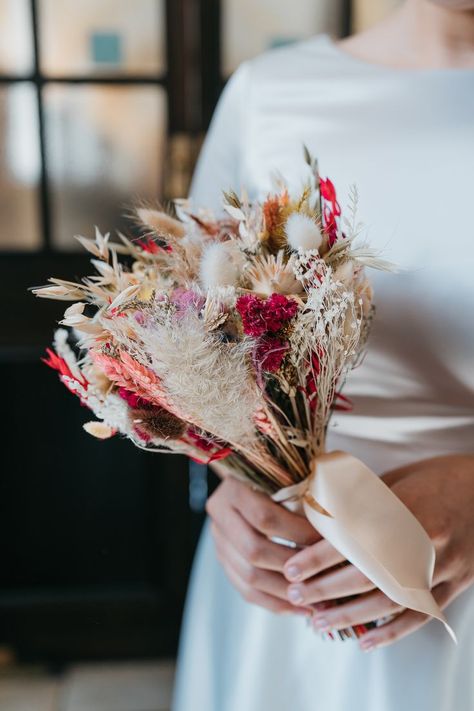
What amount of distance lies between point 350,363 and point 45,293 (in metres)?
0.28

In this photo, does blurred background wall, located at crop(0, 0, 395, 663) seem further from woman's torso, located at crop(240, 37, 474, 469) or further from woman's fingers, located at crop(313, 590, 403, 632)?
woman's fingers, located at crop(313, 590, 403, 632)

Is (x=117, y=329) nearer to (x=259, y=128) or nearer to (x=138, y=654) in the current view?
(x=259, y=128)

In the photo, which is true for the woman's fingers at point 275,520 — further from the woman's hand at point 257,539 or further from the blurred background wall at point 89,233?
the blurred background wall at point 89,233

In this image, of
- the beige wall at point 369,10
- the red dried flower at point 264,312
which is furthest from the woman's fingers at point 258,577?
the beige wall at point 369,10

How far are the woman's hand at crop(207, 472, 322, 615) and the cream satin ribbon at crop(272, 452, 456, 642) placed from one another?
0.17 ft

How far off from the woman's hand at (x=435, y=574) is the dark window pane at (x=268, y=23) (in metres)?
1.30

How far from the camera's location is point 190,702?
1025 millimetres

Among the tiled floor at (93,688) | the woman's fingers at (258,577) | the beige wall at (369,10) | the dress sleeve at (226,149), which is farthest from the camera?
the tiled floor at (93,688)

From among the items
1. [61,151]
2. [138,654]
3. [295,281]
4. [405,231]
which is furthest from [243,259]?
[138,654]

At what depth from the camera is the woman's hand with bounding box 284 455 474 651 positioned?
711 millimetres

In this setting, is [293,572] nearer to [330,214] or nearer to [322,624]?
[322,624]

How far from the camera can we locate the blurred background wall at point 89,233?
1.71m

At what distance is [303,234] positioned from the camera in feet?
1.92

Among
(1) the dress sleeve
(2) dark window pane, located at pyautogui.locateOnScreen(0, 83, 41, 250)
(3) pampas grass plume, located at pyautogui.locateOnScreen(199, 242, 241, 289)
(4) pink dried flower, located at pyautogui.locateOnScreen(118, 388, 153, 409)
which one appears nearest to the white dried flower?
(4) pink dried flower, located at pyautogui.locateOnScreen(118, 388, 153, 409)
